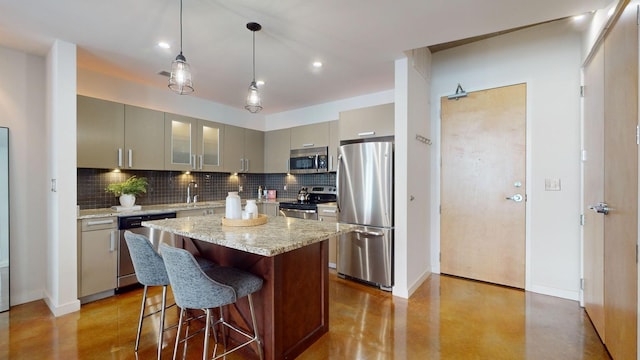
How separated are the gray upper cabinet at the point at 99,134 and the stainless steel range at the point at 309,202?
212 centimetres

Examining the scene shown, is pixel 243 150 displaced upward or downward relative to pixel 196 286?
upward

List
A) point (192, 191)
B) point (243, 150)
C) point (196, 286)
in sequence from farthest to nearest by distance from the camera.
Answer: point (243, 150)
point (192, 191)
point (196, 286)

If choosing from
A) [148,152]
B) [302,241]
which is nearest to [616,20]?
[302,241]

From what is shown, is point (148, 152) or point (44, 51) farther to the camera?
point (148, 152)

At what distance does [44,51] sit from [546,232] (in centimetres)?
543

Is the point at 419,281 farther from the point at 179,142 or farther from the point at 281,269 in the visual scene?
the point at 179,142

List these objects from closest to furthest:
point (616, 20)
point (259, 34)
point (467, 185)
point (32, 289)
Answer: point (616, 20) → point (259, 34) → point (32, 289) → point (467, 185)

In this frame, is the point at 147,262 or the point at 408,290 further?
the point at 408,290

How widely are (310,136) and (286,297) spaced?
9.91ft

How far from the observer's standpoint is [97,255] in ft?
9.50

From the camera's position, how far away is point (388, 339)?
7.27ft

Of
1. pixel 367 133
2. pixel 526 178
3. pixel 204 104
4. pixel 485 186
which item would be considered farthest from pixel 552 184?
pixel 204 104

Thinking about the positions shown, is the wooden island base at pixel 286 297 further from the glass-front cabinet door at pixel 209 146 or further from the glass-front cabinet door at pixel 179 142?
the glass-front cabinet door at pixel 209 146

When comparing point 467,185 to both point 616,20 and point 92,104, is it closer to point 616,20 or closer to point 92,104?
point 616,20
